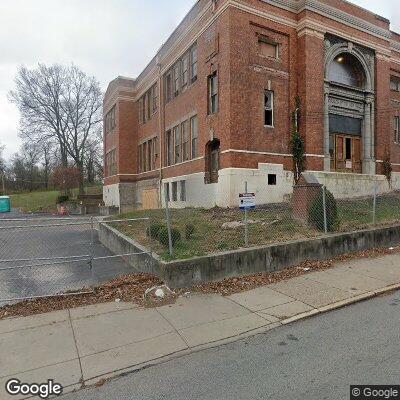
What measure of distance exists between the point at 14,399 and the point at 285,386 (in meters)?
2.90

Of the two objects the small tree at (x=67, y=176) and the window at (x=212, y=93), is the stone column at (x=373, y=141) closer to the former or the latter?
the window at (x=212, y=93)

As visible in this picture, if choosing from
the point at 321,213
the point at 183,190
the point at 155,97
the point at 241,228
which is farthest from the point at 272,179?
the point at 155,97

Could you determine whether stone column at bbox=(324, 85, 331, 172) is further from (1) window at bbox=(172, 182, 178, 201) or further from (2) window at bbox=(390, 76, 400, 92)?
(1) window at bbox=(172, 182, 178, 201)

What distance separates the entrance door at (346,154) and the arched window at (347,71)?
11.1 ft

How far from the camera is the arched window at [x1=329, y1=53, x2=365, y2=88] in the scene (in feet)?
67.6

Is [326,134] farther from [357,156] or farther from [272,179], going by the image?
[272,179]

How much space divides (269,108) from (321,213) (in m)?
9.09

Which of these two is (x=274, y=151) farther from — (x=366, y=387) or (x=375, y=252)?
(x=366, y=387)

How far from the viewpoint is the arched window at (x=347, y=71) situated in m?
20.6

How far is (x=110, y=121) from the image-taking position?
1409 inches

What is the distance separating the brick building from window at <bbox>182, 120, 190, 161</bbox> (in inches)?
2.5

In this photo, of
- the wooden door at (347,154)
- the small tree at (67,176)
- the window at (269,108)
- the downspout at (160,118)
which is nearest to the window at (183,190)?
the downspout at (160,118)

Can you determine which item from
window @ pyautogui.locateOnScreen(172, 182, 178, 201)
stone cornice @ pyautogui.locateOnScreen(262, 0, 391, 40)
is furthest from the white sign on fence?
window @ pyautogui.locateOnScreen(172, 182, 178, 201)

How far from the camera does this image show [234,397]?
349 cm
